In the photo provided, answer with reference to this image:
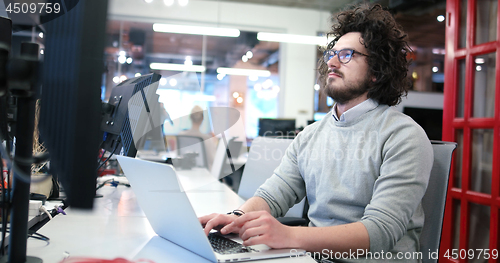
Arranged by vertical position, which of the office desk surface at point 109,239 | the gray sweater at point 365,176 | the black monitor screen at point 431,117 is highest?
the black monitor screen at point 431,117

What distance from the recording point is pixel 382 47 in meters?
1.24

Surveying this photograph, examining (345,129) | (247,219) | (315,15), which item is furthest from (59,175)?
(315,15)

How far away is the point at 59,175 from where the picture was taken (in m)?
0.33

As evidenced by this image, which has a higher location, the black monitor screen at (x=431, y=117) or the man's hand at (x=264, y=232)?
the black monitor screen at (x=431, y=117)

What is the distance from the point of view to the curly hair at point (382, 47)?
1205mm

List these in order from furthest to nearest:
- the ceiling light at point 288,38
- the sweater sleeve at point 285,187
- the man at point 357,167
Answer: the ceiling light at point 288,38
the sweater sleeve at point 285,187
the man at point 357,167

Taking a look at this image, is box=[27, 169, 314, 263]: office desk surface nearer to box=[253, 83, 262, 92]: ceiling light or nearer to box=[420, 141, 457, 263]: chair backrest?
box=[420, 141, 457, 263]: chair backrest

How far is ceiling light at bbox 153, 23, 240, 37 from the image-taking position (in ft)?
17.7

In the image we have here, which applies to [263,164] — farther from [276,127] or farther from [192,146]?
[276,127]

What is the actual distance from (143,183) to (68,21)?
476 mm

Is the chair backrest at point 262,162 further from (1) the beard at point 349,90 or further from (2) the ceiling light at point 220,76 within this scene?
(2) the ceiling light at point 220,76

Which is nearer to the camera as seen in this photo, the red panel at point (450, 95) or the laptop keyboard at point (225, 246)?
the laptop keyboard at point (225, 246)

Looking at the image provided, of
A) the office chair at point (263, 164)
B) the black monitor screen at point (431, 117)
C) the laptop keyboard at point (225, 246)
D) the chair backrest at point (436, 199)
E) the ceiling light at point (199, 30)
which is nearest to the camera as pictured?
the laptop keyboard at point (225, 246)
